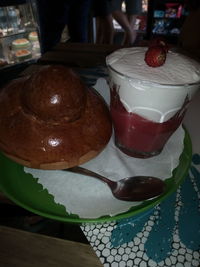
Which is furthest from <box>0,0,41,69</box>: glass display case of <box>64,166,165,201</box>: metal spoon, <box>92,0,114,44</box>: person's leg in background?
<box>64,166,165,201</box>: metal spoon

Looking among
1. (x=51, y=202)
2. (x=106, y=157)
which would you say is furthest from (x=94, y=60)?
(x=51, y=202)

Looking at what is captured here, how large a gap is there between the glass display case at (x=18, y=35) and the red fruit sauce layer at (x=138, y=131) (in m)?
1.46

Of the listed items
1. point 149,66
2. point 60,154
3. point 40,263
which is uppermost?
point 149,66

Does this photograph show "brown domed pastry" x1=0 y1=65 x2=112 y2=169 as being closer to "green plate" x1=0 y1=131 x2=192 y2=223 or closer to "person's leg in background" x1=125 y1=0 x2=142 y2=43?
"green plate" x1=0 y1=131 x2=192 y2=223

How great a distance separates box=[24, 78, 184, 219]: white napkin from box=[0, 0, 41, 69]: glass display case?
4.94 feet

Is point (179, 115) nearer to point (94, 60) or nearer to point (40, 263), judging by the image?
point (40, 263)

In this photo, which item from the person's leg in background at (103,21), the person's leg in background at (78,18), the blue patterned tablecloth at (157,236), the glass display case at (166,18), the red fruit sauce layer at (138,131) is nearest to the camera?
the blue patterned tablecloth at (157,236)

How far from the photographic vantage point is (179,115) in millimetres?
543

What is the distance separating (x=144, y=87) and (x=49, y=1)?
1.36 m

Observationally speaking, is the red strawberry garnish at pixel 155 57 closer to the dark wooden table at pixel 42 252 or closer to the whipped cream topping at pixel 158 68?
the whipped cream topping at pixel 158 68

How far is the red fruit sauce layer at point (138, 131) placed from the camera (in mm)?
540

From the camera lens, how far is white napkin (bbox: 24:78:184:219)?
1.52 ft

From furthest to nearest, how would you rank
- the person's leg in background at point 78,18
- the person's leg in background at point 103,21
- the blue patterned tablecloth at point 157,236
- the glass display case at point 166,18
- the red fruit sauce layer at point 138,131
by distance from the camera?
the glass display case at point 166,18
the person's leg in background at point 103,21
the person's leg in background at point 78,18
the red fruit sauce layer at point 138,131
the blue patterned tablecloth at point 157,236

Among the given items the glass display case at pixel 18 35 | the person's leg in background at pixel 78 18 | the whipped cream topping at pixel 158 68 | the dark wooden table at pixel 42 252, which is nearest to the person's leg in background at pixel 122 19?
the person's leg in background at pixel 78 18
